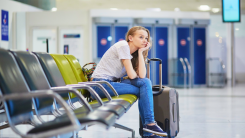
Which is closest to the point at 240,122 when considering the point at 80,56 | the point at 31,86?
the point at 31,86

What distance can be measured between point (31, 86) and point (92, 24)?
8.45 metres

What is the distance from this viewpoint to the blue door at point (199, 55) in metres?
11.0

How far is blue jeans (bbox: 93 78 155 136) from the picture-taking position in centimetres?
Answer: 256

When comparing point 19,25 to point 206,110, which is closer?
point 206,110

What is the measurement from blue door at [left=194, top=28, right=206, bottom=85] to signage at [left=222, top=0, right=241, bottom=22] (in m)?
1.27

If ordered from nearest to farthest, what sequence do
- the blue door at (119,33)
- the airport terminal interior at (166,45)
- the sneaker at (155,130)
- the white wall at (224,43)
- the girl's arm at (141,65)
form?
1. the sneaker at (155,130)
2. the girl's arm at (141,65)
3. the airport terminal interior at (166,45)
4. the blue door at (119,33)
5. the white wall at (224,43)

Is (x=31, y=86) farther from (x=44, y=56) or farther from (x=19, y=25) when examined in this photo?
(x=19, y=25)

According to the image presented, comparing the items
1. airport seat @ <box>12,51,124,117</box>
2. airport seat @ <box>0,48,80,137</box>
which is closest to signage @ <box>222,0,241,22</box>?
airport seat @ <box>12,51,124,117</box>

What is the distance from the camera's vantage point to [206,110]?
16.1 feet

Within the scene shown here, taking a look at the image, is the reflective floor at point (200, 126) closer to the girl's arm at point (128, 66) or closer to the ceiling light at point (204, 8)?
the girl's arm at point (128, 66)

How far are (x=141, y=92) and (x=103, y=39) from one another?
7988 millimetres

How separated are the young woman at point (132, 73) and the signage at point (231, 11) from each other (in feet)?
→ 25.6

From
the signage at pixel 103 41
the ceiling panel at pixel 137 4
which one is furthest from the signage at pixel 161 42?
the ceiling panel at pixel 137 4

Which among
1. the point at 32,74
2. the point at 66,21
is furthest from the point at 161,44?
the point at 32,74
